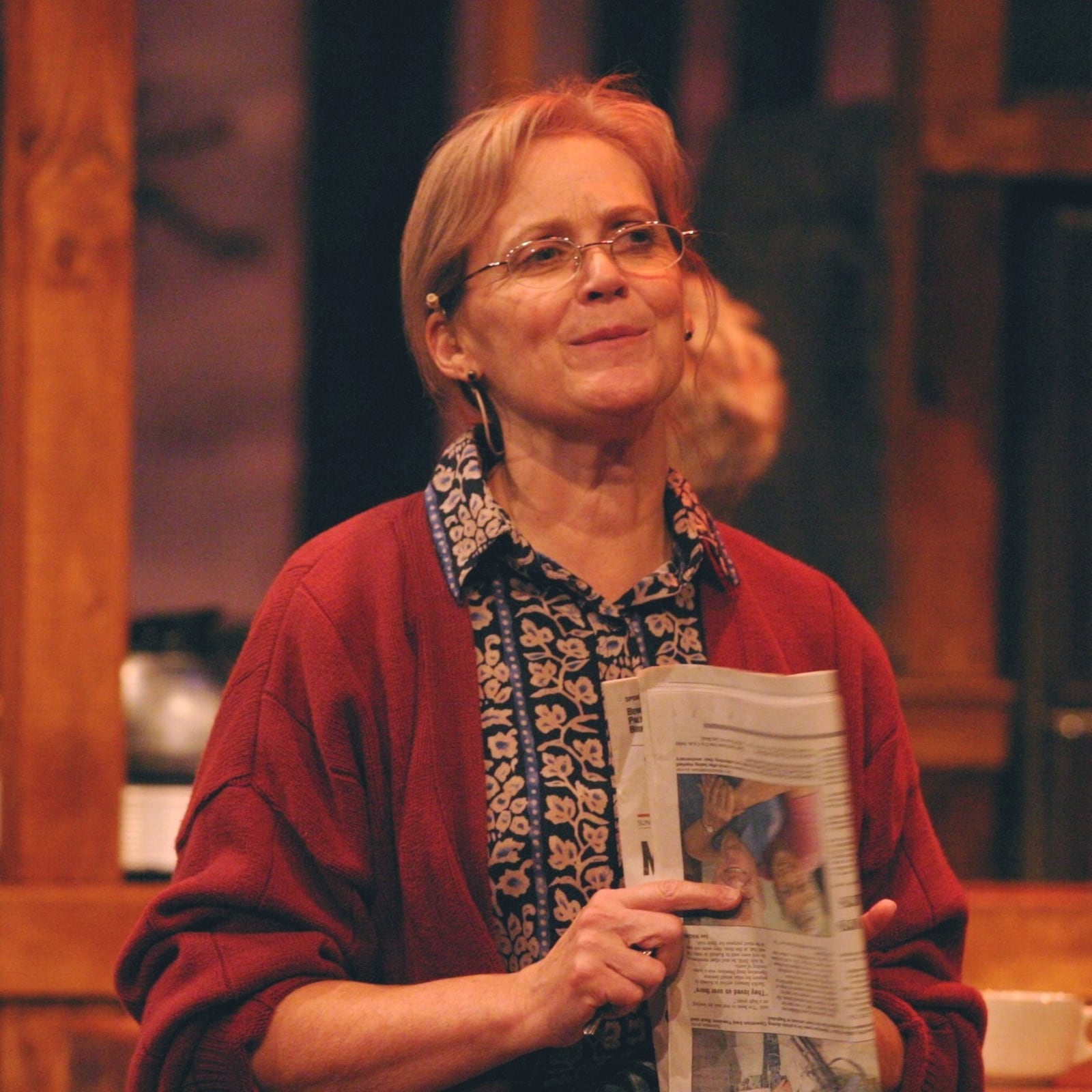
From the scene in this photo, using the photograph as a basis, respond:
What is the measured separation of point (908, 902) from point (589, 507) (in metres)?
0.51

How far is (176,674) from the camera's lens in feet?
12.2

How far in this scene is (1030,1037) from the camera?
1951 millimetres

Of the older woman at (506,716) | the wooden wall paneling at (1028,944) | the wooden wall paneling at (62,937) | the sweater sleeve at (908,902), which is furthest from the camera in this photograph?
the wooden wall paneling at (1028,944)

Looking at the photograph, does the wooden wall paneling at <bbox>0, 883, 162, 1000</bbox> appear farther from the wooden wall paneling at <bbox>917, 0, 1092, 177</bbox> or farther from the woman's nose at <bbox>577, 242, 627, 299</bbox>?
the wooden wall paneling at <bbox>917, 0, 1092, 177</bbox>

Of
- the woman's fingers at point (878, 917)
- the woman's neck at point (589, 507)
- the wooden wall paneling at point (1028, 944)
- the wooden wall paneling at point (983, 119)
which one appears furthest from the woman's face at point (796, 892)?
the wooden wall paneling at point (983, 119)

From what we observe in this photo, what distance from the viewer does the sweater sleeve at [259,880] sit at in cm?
151

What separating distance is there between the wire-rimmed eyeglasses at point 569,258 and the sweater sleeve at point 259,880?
395 millimetres

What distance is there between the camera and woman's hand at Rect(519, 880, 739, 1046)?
142 cm

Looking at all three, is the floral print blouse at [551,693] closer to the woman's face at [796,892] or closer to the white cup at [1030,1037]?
the woman's face at [796,892]

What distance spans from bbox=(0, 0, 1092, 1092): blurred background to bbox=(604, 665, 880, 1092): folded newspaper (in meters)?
1.04

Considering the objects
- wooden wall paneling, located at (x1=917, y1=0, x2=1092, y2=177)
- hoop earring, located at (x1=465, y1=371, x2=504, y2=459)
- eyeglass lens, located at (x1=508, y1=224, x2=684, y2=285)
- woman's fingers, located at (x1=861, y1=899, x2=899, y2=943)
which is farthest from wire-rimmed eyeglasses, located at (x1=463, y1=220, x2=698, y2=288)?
wooden wall paneling, located at (x1=917, y1=0, x2=1092, y2=177)

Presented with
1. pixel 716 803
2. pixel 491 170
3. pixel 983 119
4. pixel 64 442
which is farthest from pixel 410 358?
pixel 716 803

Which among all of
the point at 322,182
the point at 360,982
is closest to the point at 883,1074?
the point at 360,982

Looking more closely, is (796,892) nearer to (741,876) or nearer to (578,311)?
(741,876)
